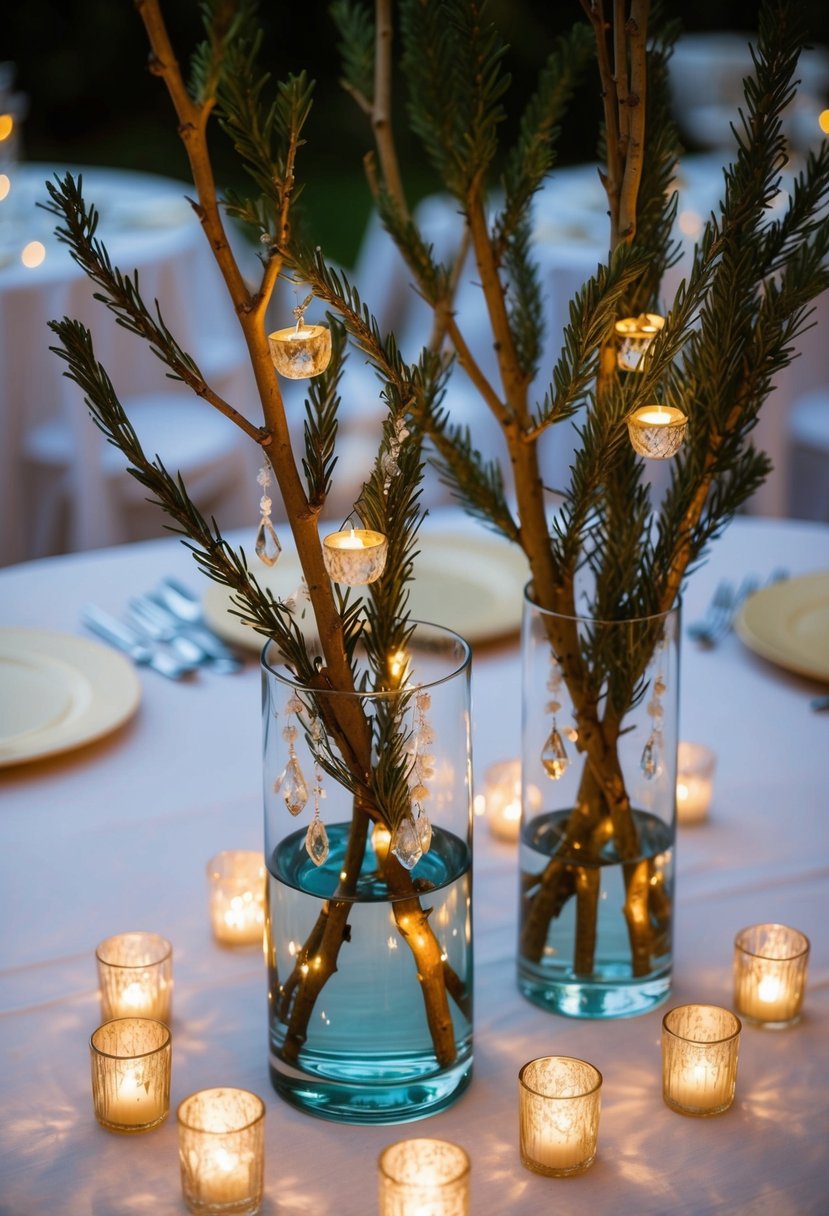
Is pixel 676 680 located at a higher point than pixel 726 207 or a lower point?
lower

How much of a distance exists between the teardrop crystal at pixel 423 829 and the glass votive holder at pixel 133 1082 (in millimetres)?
177

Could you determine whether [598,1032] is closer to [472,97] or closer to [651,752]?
[651,752]

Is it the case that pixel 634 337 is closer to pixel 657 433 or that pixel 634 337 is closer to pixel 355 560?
pixel 657 433

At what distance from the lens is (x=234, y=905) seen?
0.96 m

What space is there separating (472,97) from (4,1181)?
0.64 m

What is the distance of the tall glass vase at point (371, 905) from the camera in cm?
74

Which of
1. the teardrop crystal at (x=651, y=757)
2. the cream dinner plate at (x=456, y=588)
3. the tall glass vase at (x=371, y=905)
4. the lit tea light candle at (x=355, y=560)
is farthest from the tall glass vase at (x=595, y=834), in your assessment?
the cream dinner plate at (x=456, y=588)

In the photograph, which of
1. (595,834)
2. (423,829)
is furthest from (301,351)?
(595,834)

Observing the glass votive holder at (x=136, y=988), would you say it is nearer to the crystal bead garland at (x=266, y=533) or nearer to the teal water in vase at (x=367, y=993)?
the teal water in vase at (x=367, y=993)

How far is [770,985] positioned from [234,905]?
34 centimetres

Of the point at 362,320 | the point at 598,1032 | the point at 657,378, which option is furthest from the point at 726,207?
the point at 598,1032

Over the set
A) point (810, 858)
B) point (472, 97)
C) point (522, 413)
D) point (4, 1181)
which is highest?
point (472, 97)

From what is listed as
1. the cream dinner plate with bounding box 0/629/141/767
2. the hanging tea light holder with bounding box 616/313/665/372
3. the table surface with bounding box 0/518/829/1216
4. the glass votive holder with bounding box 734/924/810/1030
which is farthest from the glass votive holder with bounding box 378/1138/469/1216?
the cream dinner plate with bounding box 0/629/141/767

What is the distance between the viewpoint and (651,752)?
873mm
